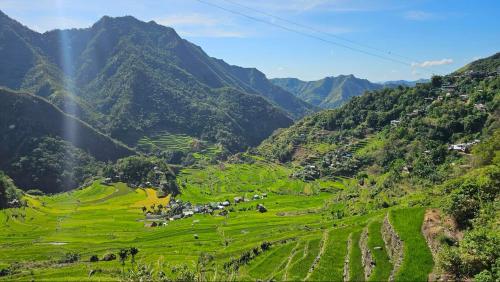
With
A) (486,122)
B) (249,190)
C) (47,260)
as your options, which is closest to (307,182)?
(249,190)

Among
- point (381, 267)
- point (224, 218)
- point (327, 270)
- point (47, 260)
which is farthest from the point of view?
point (224, 218)

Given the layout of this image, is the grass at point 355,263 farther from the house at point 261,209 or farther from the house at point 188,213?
the house at point 188,213

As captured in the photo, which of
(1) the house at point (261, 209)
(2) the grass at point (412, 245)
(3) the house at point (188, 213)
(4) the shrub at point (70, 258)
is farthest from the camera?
(3) the house at point (188, 213)

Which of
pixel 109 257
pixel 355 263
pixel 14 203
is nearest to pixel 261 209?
pixel 109 257

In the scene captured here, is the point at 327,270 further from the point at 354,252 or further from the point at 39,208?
the point at 39,208

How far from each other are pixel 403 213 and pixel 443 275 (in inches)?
822

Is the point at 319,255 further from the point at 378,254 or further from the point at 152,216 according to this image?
the point at 152,216

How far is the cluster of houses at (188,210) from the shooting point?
156250 mm

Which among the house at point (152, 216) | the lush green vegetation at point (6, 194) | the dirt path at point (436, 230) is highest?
the dirt path at point (436, 230)

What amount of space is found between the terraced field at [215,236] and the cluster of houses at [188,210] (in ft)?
14.7

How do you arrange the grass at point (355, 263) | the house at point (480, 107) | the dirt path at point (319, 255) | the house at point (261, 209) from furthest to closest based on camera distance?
1. the house at point (480, 107)
2. the house at point (261, 209)
3. the dirt path at point (319, 255)
4. the grass at point (355, 263)

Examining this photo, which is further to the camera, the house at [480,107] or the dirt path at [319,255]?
the house at [480,107]

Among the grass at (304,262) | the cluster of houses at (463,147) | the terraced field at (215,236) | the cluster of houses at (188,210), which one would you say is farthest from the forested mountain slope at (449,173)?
the cluster of houses at (188,210)

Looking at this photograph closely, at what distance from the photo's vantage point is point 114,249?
117m
